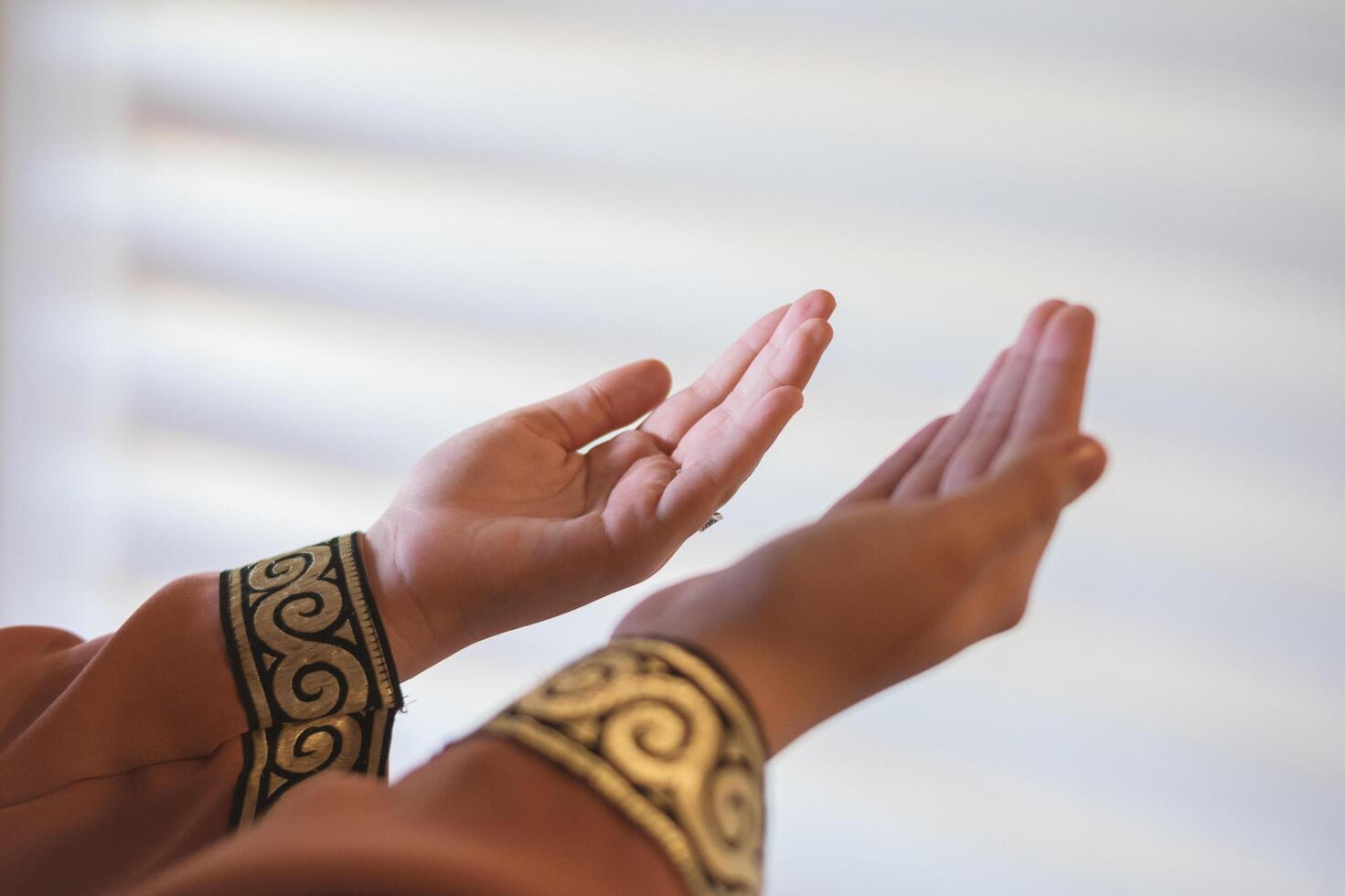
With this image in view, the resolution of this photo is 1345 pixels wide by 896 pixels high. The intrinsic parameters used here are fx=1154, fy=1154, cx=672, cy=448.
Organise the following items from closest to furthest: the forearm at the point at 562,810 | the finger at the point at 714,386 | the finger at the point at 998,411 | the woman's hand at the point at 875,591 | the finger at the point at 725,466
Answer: the forearm at the point at 562,810 → the woman's hand at the point at 875,591 → the finger at the point at 998,411 → the finger at the point at 725,466 → the finger at the point at 714,386

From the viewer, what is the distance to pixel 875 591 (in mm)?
477

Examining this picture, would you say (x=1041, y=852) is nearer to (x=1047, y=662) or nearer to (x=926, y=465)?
(x=1047, y=662)

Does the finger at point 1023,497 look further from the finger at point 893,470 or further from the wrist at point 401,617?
the wrist at point 401,617

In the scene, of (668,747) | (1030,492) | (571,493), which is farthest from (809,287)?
(668,747)

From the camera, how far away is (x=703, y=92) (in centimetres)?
126

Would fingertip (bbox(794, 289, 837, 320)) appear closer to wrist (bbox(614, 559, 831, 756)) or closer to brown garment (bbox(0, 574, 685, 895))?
wrist (bbox(614, 559, 831, 756))

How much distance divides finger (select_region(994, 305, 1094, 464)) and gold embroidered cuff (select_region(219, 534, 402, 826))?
38cm

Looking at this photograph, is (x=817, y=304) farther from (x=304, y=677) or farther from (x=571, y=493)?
(x=304, y=677)

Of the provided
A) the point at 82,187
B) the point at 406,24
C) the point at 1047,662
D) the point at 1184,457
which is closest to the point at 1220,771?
the point at 1047,662

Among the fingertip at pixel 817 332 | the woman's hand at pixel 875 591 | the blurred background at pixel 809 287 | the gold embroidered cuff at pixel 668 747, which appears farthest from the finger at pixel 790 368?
the blurred background at pixel 809 287

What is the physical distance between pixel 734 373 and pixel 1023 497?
34 cm

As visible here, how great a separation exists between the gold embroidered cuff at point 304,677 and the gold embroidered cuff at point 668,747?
27 cm

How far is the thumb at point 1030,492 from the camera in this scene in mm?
490

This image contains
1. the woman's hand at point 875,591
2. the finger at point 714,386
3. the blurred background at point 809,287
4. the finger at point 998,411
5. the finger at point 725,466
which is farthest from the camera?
the blurred background at point 809,287
